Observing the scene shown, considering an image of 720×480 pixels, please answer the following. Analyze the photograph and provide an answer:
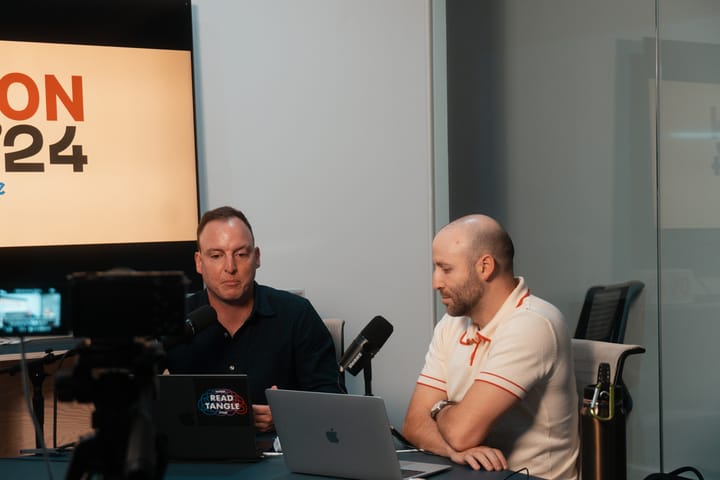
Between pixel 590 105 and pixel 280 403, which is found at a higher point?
pixel 590 105

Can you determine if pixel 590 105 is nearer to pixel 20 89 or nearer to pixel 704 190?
pixel 704 190

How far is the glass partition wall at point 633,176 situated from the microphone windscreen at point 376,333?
1357 mm

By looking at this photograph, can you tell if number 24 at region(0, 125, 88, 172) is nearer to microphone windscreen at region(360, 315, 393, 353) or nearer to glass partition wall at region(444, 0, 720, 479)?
glass partition wall at region(444, 0, 720, 479)

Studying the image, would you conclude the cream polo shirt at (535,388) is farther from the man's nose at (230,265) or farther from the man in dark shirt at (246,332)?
the man's nose at (230,265)

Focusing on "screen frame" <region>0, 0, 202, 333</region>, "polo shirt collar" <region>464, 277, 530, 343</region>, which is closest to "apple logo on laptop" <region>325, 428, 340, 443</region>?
"polo shirt collar" <region>464, 277, 530, 343</region>

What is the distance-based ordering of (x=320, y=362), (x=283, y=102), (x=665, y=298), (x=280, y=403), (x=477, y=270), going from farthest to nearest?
1. (x=283, y=102)
2. (x=665, y=298)
3. (x=320, y=362)
4. (x=477, y=270)
5. (x=280, y=403)

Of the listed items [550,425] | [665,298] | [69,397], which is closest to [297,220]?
[665,298]

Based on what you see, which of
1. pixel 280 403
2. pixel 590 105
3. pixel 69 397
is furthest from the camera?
pixel 590 105

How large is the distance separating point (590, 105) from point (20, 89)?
92.1 inches

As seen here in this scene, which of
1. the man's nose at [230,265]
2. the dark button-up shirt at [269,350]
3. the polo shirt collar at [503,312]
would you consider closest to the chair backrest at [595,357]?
the polo shirt collar at [503,312]

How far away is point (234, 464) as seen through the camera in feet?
7.16

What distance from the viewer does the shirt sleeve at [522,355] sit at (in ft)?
7.57

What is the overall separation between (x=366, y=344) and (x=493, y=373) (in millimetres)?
332

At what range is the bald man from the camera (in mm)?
2295
